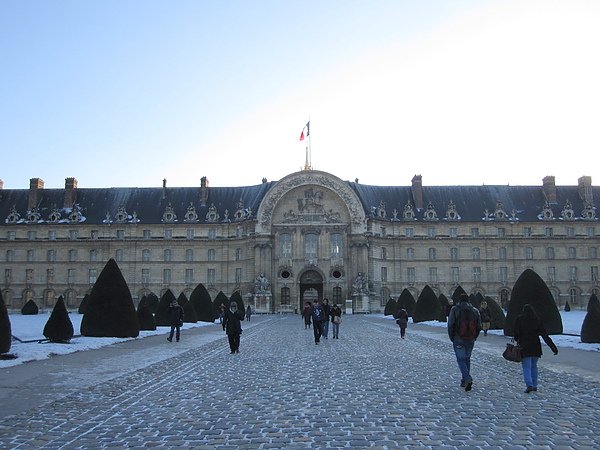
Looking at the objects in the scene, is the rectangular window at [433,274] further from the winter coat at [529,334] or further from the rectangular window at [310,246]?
the winter coat at [529,334]

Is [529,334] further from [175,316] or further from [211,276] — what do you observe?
[211,276]

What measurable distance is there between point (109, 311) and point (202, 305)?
62.9 feet

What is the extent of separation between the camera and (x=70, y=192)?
71688mm

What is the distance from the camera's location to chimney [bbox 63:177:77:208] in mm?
71250

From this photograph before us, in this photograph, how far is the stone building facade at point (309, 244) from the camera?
65.4 metres

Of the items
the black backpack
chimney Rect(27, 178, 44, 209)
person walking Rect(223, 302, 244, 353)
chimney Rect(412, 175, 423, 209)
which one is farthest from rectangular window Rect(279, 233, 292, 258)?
the black backpack

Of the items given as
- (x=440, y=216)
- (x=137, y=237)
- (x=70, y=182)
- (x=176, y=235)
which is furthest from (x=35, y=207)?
(x=440, y=216)

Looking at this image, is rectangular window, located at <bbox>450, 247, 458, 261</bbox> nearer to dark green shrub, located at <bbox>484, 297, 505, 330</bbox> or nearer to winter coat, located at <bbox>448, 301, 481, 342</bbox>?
dark green shrub, located at <bbox>484, 297, 505, 330</bbox>

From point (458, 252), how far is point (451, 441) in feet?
207

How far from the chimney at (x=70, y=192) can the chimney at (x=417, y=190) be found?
132 feet

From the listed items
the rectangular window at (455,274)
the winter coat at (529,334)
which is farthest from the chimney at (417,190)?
the winter coat at (529,334)

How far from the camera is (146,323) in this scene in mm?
30031

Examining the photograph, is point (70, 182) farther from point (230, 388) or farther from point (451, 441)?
point (451, 441)

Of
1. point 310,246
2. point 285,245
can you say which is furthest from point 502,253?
point 285,245
